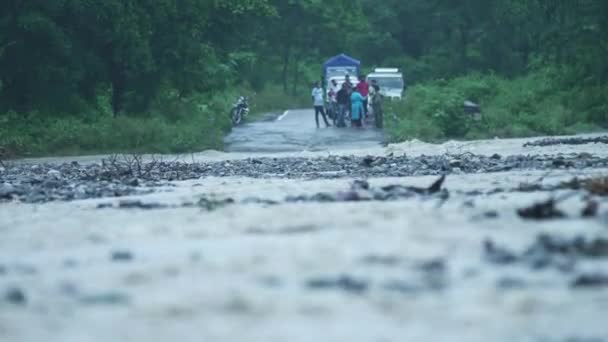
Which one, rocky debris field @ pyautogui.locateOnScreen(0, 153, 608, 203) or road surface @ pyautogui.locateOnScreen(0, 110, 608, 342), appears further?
rocky debris field @ pyautogui.locateOnScreen(0, 153, 608, 203)

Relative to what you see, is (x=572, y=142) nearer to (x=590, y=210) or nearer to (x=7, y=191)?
(x=7, y=191)

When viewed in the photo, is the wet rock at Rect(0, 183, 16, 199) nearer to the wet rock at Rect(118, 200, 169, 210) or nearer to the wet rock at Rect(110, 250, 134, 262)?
the wet rock at Rect(118, 200, 169, 210)

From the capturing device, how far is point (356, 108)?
3803 centimetres

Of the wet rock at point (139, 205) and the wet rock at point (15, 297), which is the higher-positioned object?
the wet rock at point (15, 297)

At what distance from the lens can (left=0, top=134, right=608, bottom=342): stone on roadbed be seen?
5324mm

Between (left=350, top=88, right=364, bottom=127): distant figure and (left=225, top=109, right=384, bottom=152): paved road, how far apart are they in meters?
0.67

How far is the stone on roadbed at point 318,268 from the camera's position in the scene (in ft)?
17.5

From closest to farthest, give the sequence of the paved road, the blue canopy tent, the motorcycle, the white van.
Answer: the paved road → the motorcycle → the white van → the blue canopy tent

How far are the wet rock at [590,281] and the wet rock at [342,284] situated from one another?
3.46ft

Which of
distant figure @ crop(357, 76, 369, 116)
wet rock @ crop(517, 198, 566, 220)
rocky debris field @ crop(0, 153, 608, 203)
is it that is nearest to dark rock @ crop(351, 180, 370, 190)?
rocky debris field @ crop(0, 153, 608, 203)


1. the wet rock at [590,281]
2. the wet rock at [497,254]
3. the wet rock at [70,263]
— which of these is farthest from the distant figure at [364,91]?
the wet rock at [590,281]

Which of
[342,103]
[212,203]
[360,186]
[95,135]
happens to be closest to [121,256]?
[212,203]

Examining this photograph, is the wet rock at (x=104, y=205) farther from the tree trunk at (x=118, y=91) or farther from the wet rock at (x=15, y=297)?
the tree trunk at (x=118, y=91)

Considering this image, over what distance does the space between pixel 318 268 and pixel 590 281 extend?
4.75 feet
